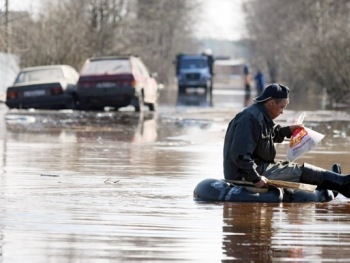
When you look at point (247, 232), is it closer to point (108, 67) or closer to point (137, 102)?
point (137, 102)

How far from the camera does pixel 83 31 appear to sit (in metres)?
53.3

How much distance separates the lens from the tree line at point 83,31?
4784cm

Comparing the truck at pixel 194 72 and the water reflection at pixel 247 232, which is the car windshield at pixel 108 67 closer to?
the water reflection at pixel 247 232

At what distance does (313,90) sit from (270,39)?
2942 centimetres

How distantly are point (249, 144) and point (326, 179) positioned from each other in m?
0.96

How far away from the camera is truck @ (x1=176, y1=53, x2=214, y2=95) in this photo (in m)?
70.1

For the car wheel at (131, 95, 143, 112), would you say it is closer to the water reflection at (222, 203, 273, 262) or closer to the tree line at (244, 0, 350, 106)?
the tree line at (244, 0, 350, 106)

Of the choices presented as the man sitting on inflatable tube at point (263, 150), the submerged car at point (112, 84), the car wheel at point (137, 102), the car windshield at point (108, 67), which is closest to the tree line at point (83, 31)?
the car windshield at point (108, 67)

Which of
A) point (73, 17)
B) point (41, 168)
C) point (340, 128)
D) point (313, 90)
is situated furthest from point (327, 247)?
point (313, 90)

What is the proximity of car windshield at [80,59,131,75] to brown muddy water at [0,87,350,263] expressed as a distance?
41.8ft

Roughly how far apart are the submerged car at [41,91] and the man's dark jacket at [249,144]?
71.9 feet

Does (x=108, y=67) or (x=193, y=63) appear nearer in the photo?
(x=108, y=67)

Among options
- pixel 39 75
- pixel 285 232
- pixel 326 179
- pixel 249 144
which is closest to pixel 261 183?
pixel 249 144

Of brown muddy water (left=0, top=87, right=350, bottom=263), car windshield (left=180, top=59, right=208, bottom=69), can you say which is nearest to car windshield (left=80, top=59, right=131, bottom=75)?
brown muddy water (left=0, top=87, right=350, bottom=263)
